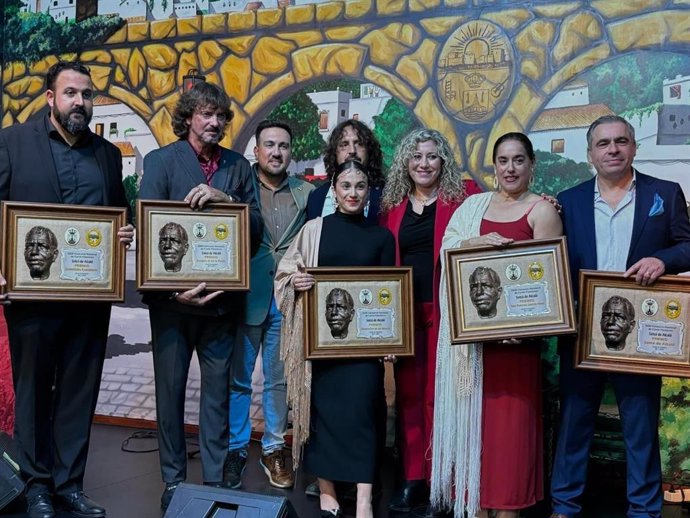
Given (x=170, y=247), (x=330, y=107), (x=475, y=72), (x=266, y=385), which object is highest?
(x=475, y=72)

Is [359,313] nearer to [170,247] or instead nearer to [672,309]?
[170,247]

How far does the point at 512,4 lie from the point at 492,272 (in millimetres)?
2005

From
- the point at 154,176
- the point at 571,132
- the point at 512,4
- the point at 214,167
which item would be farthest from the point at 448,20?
the point at 154,176

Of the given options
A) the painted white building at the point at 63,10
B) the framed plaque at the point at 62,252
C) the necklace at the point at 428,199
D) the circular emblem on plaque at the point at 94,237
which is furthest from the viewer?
the painted white building at the point at 63,10

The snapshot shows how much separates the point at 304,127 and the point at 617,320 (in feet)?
8.38

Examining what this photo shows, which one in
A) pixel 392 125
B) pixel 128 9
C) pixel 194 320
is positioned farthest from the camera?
pixel 128 9

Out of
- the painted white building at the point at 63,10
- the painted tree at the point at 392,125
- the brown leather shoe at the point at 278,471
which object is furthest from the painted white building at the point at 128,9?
the brown leather shoe at the point at 278,471

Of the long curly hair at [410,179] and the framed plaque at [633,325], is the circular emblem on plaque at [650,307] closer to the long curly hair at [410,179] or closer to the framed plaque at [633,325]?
the framed plaque at [633,325]

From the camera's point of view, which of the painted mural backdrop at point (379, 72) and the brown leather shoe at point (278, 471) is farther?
the painted mural backdrop at point (379, 72)

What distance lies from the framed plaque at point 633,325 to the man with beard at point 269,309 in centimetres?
159

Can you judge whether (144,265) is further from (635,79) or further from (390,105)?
(635,79)

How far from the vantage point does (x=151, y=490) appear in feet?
12.1

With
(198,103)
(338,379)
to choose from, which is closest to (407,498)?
(338,379)

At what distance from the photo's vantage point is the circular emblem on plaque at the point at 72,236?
304 cm
